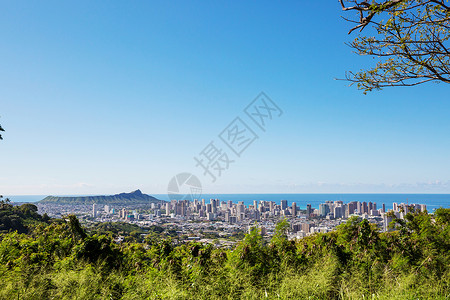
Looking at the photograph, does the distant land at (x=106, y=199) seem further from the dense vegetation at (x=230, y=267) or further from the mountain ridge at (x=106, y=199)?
the dense vegetation at (x=230, y=267)

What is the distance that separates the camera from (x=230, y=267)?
2.74m

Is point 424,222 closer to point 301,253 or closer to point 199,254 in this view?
point 301,253

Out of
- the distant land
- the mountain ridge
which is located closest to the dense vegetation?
the distant land

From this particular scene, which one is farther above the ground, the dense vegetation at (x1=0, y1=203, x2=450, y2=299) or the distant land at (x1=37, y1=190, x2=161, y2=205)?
the dense vegetation at (x1=0, y1=203, x2=450, y2=299)

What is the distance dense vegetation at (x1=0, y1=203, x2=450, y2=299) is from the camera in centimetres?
230

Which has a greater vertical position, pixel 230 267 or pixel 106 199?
pixel 230 267

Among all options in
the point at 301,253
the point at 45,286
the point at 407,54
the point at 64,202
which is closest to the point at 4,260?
Result: the point at 45,286

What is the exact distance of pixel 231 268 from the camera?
2725 mm

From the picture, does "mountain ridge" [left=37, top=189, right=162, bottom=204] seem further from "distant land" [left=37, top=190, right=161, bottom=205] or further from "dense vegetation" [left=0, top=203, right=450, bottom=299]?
"dense vegetation" [left=0, top=203, right=450, bottom=299]

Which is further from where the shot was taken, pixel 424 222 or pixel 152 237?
pixel 424 222

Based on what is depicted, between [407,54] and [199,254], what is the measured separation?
→ 3.50 m

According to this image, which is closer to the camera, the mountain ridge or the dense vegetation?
the dense vegetation

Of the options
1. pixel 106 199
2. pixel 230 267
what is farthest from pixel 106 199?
pixel 230 267

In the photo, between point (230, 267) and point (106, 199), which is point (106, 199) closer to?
point (106, 199)
